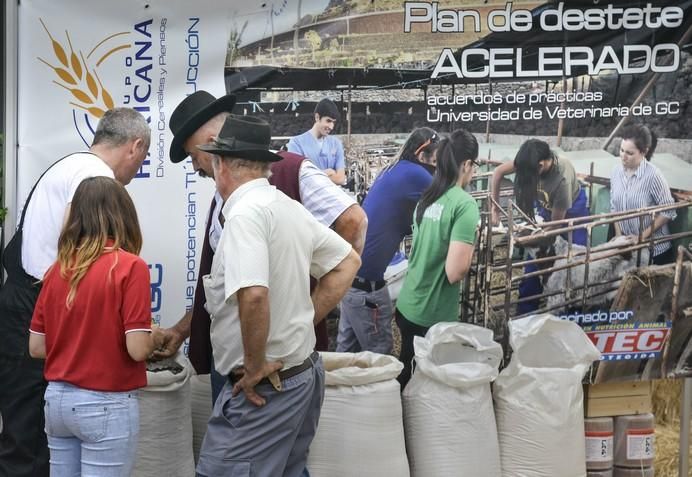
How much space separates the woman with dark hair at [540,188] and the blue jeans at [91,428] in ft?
6.87

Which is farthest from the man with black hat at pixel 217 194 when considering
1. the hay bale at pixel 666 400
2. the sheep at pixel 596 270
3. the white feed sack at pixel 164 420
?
the hay bale at pixel 666 400

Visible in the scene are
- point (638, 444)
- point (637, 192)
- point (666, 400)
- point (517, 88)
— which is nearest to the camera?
point (517, 88)

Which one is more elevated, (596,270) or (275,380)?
(596,270)

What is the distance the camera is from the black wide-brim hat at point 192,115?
12.5ft

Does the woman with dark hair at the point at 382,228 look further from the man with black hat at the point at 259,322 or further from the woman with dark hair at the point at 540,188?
the man with black hat at the point at 259,322

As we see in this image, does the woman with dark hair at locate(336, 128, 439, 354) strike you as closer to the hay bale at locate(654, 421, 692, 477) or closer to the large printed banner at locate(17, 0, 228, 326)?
the large printed banner at locate(17, 0, 228, 326)

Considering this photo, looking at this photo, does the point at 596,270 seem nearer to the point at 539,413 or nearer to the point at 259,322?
the point at 539,413

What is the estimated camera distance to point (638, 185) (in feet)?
15.4

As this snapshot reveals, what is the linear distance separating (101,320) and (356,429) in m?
1.35

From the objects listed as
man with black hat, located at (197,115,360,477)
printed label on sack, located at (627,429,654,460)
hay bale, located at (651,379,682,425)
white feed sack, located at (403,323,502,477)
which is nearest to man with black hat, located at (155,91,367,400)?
man with black hat, located at (197,115,360,477)

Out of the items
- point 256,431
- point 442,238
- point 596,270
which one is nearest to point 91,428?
point 256,431

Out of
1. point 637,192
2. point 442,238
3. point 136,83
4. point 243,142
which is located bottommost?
point 442,238

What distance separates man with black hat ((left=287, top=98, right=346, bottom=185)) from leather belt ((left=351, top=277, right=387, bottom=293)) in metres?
0.46

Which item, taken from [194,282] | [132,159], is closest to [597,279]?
[194,282]
